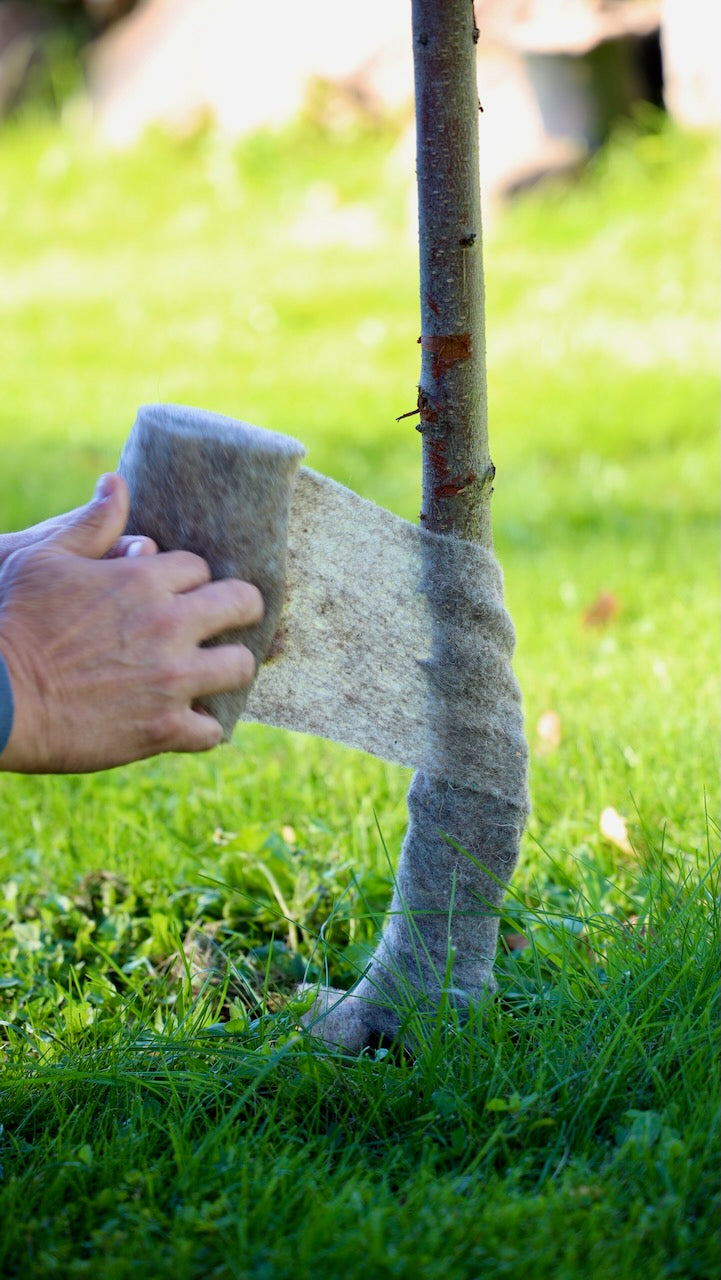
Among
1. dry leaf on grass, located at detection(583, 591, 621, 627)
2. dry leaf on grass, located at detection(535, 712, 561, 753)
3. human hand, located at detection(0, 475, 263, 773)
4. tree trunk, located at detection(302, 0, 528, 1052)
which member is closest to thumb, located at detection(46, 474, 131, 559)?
human hand, located at detection(0, 475, 263, 773)

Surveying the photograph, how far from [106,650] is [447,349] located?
564mm

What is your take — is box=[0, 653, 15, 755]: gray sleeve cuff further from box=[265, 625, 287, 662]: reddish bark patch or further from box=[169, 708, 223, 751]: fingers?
box=[265, 625, 287, 662]: reddish bark patch

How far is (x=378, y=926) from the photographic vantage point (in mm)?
1941

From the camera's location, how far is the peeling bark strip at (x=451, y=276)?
1.44m

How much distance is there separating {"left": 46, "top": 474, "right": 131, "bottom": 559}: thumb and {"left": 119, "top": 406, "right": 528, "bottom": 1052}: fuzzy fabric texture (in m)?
0.04

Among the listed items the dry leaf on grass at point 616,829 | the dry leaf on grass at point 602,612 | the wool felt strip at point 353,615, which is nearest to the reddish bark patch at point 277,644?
the wool felt strip at point 353,615

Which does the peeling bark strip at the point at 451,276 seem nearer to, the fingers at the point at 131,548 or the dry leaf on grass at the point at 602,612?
the fingers at the point at 131,548

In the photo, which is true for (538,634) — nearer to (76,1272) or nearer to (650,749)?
(650,749)

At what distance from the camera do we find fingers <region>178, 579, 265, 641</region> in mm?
1344

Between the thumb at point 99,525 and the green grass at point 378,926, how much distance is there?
544 mm

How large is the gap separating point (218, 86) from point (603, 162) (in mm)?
3013

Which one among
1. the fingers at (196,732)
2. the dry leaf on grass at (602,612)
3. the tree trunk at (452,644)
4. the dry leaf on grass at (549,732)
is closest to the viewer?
the fingers at (196,732)

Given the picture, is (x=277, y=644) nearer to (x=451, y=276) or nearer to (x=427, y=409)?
(x=427, y=409)

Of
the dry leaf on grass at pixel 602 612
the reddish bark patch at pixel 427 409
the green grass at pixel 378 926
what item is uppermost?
the dry leaf on grass at pixel 602 612
